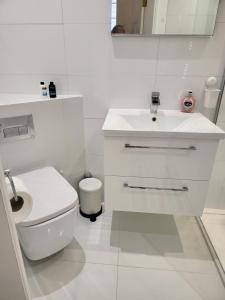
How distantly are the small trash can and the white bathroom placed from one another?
15mm

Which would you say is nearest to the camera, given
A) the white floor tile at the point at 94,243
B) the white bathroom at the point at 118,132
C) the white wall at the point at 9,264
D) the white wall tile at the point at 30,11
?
the white wall at the point at 9,264

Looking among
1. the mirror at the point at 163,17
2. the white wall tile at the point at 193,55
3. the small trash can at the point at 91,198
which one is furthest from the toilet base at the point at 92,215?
the mirror at the point at 163,17

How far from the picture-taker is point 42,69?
142cm

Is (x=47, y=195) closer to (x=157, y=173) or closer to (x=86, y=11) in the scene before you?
(x=157, y=173)

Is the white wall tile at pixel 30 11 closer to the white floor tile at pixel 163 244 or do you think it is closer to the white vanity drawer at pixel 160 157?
the white vanity drawer at pixel 160 157

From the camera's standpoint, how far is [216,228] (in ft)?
5.20

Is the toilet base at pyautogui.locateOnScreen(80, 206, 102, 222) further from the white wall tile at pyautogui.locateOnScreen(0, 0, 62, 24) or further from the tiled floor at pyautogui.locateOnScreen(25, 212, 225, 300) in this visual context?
the white wall tile at pyautogui.locateOnScreen(0, 0, 62, 24)

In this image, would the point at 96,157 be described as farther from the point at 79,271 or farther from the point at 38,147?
the point at 79,271

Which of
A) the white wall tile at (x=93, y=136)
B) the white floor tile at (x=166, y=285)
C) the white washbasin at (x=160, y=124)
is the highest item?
the white washbasin at (x=160, y=124)

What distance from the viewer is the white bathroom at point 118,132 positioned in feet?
3.76

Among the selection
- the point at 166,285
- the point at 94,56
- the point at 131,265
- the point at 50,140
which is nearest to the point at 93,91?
the point at 94,56

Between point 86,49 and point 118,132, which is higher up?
point 86,49

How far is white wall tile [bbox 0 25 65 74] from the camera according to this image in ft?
4.33

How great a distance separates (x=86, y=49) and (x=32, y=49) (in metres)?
0.36
